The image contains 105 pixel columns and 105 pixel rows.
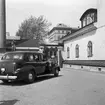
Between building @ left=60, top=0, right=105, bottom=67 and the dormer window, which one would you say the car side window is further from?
the dormer window

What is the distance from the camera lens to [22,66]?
929 cm

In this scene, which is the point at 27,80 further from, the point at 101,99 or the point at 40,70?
the point at 101,99

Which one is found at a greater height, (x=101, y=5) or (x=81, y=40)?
(x=101, y=5)

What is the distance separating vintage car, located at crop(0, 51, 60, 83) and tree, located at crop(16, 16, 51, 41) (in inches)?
1557

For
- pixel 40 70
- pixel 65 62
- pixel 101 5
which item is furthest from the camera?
pixel 65 62

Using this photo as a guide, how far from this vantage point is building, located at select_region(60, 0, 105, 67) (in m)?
15.9

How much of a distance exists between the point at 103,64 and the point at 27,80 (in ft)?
26.8

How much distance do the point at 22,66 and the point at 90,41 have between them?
10.6 meters

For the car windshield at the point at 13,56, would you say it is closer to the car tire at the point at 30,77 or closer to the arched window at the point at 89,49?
the car tire at the point at 30,77

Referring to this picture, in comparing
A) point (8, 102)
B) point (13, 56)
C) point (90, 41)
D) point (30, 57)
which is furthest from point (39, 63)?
point (90, 41)

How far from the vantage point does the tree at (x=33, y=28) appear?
50.0 metres

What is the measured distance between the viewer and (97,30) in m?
16.5

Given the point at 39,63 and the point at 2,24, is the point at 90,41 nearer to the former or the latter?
the point at 39,63

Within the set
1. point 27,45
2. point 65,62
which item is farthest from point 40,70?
point 27,45
